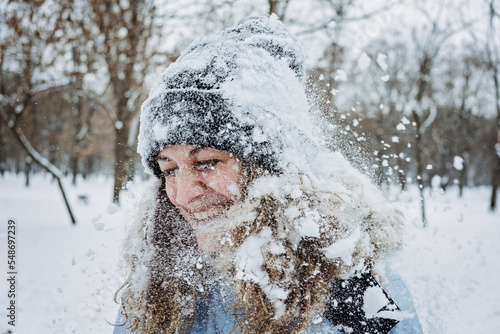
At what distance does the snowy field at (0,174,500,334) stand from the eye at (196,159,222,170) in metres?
0.57

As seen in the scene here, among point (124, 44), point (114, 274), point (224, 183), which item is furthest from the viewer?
point (124, 44)

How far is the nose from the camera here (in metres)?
1.31

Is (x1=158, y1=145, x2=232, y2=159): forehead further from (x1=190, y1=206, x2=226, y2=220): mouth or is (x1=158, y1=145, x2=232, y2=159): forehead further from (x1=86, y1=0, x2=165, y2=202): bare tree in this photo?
(x1=86, y1=0, x2=165, y2=202): bare tree

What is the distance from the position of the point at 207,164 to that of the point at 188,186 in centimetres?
12

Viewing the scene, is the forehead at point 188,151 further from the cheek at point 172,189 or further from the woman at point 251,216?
the cheek at point 172,189

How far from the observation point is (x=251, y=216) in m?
1.24

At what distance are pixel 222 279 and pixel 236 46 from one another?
1014mm

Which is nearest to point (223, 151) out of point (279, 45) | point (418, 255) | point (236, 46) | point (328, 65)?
point (236, 46)

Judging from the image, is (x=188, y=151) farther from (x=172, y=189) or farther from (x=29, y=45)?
(x=29, y=45)

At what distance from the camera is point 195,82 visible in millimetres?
1462

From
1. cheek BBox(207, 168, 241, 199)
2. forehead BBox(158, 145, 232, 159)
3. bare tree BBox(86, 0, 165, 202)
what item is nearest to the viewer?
cheek BBox(207, 168, 241, 199)

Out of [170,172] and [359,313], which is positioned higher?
[170,172]

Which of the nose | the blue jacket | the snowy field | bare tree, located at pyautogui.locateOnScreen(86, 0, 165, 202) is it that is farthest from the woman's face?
bare tree, located at pyautogui.locateOnScreen(86, 0, 165, 202)

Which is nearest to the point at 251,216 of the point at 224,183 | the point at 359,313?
the point at 224,183
